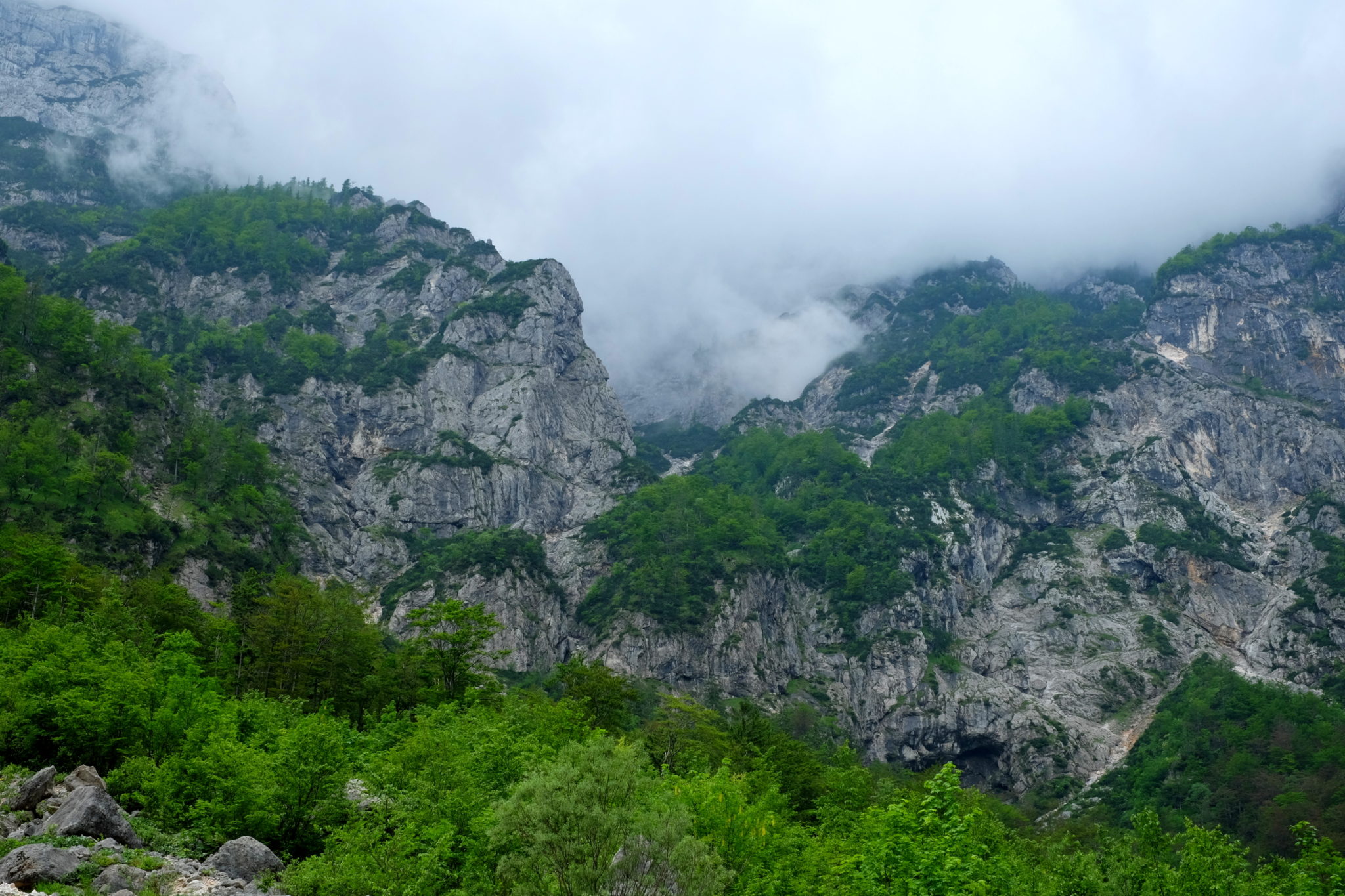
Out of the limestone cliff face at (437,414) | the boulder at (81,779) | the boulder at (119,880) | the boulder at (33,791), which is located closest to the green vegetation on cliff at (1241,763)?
the boulder at (119,880)

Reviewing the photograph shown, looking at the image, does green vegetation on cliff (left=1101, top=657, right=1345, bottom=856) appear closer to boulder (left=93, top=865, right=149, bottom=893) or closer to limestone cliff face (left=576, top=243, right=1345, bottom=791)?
limestone cliff face (left=576, top=243, right=1345, bottom=791)

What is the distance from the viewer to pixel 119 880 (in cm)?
2442

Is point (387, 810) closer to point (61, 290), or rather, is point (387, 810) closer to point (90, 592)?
point (90, 592)

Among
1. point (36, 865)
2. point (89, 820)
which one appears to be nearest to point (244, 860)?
point (89, 820)

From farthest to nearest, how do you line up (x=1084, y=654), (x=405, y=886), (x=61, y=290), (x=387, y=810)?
(x=61, y=290), (x=1084, y=654), (x=387, y=810), (x=405, y=886)

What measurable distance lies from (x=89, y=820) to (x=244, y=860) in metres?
4.70

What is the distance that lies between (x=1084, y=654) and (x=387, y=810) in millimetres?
123892

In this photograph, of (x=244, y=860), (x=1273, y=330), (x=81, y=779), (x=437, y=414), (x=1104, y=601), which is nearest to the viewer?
(x=244, y=860)

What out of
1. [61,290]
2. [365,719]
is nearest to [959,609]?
[365,719]

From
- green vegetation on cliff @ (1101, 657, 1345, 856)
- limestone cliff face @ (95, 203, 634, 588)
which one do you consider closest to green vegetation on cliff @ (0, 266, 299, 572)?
limestone cliff face @ (95, 203, 634, 588)

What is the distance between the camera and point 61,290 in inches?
5640

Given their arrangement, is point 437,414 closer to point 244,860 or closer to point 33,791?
point 33,791

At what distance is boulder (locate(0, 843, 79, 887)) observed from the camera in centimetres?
2358

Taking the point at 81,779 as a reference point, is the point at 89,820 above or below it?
below
